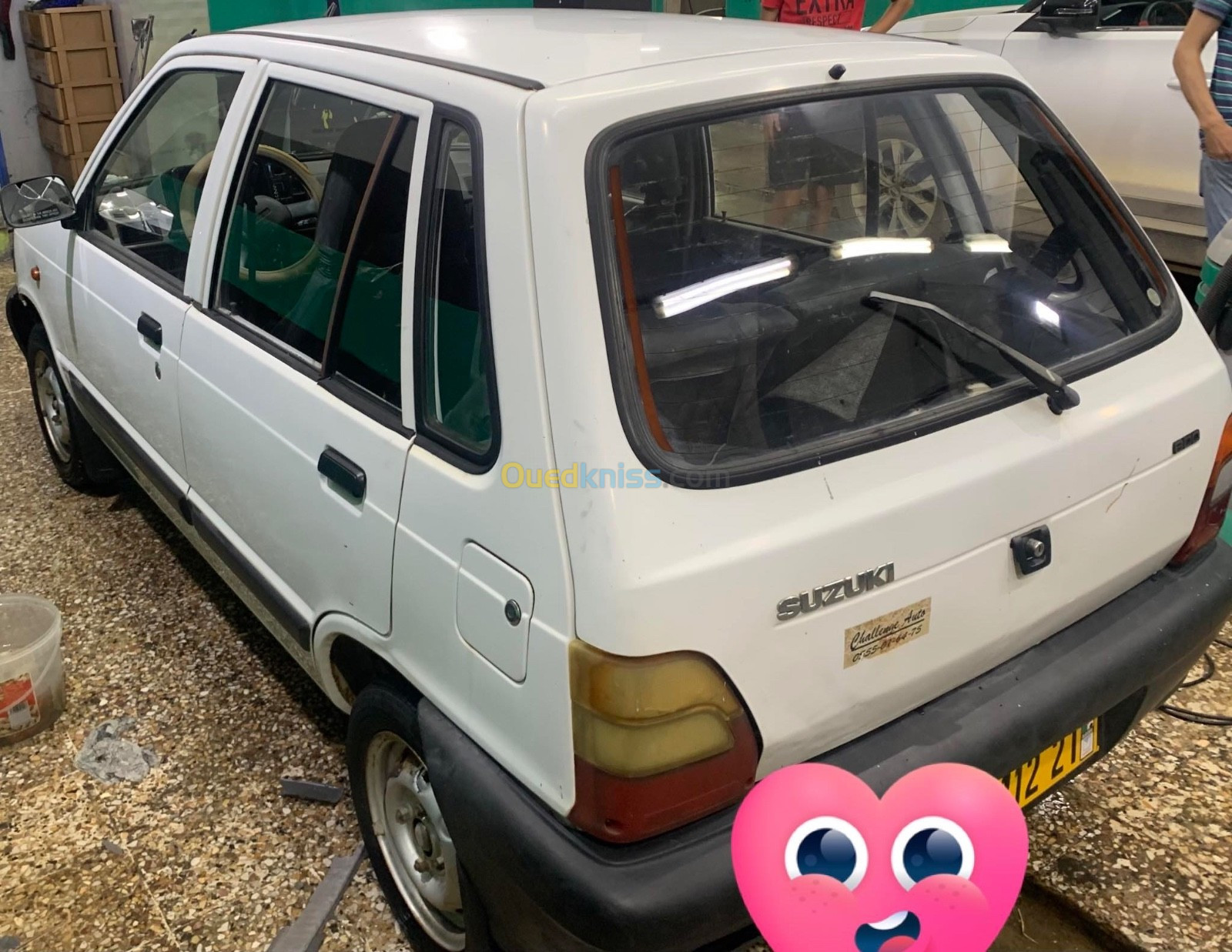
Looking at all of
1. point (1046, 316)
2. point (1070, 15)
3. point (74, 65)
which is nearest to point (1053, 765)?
point (1046, 316)

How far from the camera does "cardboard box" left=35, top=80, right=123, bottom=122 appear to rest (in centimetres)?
770

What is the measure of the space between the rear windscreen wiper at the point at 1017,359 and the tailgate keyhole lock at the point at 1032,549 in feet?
0.70

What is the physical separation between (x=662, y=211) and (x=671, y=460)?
1.45ft

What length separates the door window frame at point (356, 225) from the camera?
1736 mm

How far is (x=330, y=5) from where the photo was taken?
312 inches

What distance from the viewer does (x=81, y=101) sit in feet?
25.5

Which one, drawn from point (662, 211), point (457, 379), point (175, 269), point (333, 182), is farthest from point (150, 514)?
point (662, 211)

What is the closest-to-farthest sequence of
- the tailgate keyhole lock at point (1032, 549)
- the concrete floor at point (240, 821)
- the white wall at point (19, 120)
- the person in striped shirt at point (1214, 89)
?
1. the tailgate keyhole lock at point (1032, 549)
2. the concrete floor at point (240, 821)
3. the person in striped shirt at point (1214, 89)
4. the white wall at point (19, 120)

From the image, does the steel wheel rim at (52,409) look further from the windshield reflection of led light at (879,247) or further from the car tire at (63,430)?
the windshield reflection of led light at (879,247)

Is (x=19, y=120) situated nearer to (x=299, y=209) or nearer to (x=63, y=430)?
(x=63, y=430)

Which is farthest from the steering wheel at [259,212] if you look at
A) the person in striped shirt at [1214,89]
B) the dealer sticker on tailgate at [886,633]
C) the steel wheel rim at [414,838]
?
the person in striped shirt at [1214,89]

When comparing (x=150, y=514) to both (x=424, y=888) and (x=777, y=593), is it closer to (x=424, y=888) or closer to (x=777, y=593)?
(x=424, y=888)

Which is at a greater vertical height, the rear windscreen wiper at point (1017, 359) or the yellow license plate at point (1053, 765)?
the rear windscreen wiper at point (1017, 359)

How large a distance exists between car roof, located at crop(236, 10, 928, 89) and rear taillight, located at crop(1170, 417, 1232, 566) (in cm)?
101
